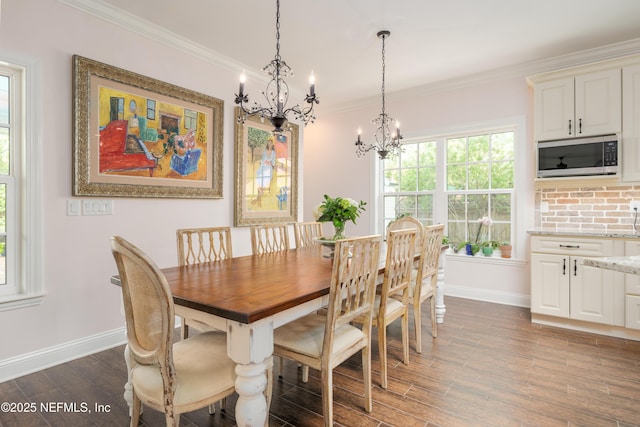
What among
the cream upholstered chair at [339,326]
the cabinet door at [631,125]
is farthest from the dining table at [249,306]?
the cabinet door at [631,125]

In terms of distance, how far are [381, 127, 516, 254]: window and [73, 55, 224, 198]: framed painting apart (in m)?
2.19

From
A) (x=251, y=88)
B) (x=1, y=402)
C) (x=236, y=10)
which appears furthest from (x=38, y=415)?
(x=251, y=88)

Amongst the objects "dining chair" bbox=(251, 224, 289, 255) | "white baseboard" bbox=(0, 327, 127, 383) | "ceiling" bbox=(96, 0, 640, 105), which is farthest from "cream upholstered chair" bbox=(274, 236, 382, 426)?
"ceiling" bbox=(96, 0, 640, 105)

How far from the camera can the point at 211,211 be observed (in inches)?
141

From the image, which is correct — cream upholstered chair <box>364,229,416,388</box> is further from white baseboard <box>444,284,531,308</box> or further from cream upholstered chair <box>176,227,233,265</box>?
white baseboard <box>444,284,531,308</box>

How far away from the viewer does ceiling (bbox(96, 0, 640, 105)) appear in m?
2.68

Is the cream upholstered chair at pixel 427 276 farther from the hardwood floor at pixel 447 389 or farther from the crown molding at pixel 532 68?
the crown molding at pixel 532 68

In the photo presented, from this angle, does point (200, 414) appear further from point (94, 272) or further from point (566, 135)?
point (566, 135)

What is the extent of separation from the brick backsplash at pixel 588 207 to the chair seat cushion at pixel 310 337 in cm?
301

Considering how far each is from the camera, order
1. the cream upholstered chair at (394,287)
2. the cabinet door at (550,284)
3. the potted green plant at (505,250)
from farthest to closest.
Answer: the potted green plant at (505,250) < the cabinet door at (550,284) < the cream upholstered chair at (394,287)

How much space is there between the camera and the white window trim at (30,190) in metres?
2.31

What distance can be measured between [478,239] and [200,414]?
12.1 ft

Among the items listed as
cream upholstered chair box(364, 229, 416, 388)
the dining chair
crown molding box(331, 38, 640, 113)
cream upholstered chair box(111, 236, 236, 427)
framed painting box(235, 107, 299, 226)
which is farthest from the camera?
framed painting box(235, 107, 299, 226)

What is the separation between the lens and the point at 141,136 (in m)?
2.91
